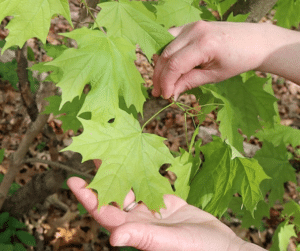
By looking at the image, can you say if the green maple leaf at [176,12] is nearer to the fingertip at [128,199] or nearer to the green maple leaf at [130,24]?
the green maple leaf at [130,24]

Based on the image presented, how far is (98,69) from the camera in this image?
108 centimetres

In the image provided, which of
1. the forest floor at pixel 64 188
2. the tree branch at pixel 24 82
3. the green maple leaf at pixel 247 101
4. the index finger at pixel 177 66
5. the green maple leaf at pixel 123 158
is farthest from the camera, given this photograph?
the forest floor at pixel 64 188

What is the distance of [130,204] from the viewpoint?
125cm

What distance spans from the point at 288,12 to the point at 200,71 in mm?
956

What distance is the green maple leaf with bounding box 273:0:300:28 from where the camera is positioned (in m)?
1.82

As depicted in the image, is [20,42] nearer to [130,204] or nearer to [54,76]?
[54,76]

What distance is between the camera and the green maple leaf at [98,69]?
3.43 ft

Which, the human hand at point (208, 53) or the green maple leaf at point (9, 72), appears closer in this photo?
the human hand at point (208, 53)

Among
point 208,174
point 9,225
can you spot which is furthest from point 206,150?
point 9,225

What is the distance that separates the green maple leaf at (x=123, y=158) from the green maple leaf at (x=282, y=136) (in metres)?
1.22

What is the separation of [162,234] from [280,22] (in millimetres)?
1612

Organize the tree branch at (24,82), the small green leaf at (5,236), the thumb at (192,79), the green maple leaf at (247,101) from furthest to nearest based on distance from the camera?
the small green leaf at (5,236) → the tree branch at (24,82) → the green maple leaf at (247,101) → the thumb at (192,79)

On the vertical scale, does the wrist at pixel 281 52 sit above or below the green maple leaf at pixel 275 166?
above

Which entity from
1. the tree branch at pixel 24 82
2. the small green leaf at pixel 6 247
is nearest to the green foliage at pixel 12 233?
the small green leaf at pixel 6 247
